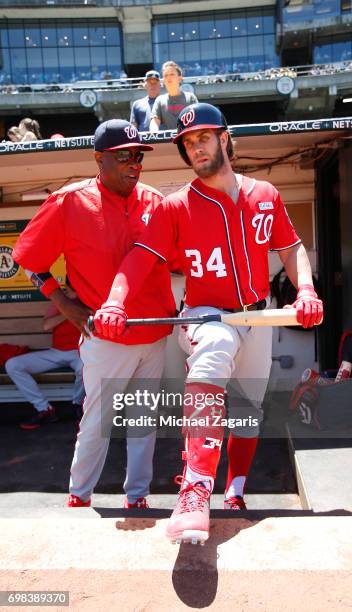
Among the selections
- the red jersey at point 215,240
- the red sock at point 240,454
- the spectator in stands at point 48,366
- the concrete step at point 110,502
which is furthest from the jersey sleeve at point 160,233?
the spectator in stands at point 48,366

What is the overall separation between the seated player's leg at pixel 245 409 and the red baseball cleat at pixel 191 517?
62 centimetres

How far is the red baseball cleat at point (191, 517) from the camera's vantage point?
1.95m

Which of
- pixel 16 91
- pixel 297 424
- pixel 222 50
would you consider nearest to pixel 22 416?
pixel 297 424

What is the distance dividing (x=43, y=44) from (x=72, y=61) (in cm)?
185

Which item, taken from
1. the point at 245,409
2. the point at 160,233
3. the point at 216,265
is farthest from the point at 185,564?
the point at 160,233

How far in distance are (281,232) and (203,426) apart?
1.05m

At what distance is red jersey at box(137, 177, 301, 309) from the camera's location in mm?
2432

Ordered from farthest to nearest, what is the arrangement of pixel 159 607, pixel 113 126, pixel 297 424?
1. pixel 297 424
2. pixel 113 126
3. pixel 159 607

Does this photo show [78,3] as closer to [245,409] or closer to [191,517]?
[245,409]

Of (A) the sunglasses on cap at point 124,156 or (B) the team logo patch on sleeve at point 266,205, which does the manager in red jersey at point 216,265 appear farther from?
Result: (A) the sunglasses on cap at point 124,156

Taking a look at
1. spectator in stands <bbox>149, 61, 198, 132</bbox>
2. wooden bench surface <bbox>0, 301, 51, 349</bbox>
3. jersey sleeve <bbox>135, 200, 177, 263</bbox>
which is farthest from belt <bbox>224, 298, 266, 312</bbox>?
wooden bench surface <bbox>0, 301, 51, 349</bbox>

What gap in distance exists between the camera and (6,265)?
6500mm

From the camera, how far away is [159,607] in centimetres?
187

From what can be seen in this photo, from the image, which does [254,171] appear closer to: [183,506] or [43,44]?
[183,506]
